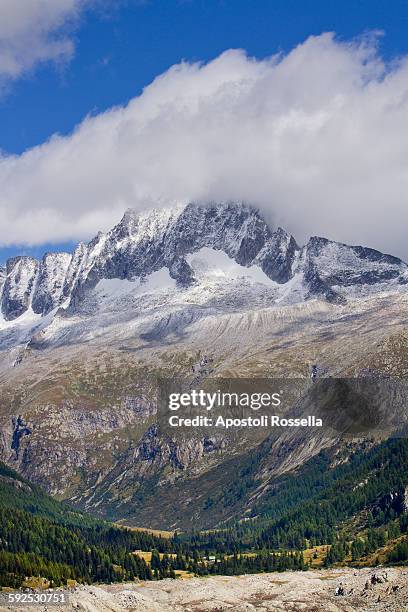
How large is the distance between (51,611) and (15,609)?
8076 mm

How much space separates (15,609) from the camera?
196 metres

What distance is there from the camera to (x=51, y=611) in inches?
7849
